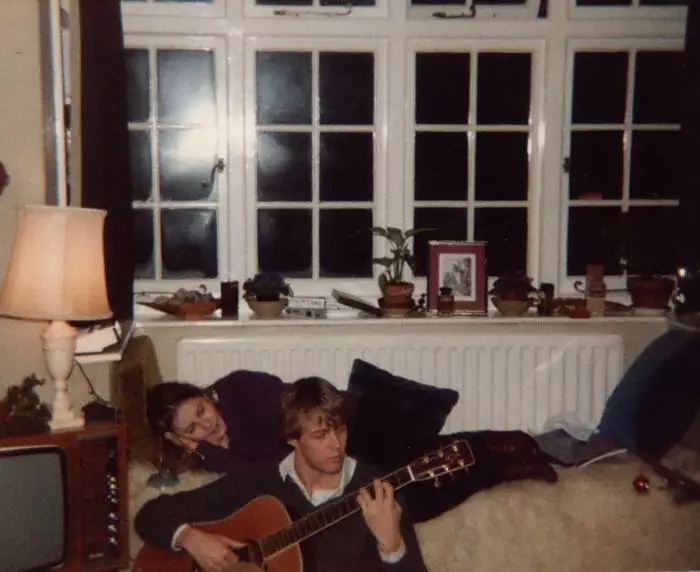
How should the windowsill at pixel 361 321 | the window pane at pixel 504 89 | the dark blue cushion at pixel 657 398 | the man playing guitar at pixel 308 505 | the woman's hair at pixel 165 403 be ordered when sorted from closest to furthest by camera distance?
the man playing guitar at pixel 308 505
the woman's hair at pixel 165 403
the dark blue cushion at pixel 657 398
the windowsill at pixel 361 321
the window pane at pixel 504 89


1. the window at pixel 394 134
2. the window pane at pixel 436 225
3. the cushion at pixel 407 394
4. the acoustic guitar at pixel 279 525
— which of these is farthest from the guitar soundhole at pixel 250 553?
the window pane at pixel 436 225

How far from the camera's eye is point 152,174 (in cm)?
315

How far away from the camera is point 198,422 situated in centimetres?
238

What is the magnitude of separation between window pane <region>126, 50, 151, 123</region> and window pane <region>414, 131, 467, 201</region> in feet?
3.72

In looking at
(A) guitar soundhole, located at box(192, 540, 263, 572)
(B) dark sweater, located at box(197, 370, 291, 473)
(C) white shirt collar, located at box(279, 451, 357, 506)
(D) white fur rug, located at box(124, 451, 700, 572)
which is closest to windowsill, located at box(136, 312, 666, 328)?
(B) dark sweater, located at box(197, 370, 291, 473)

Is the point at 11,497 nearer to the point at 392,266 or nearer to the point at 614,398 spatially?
the point at 392,266

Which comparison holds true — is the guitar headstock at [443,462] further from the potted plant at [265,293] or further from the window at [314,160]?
the window at [314,160]

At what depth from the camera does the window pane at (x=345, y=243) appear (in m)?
3.28

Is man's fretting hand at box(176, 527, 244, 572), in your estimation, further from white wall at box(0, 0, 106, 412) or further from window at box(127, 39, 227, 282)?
window at box(127, 39, 227, 282)

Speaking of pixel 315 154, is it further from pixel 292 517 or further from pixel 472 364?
pixel 292 517

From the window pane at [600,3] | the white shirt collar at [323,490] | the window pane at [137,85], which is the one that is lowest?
the white shirt collar at [323,490]

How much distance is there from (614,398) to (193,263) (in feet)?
5.86

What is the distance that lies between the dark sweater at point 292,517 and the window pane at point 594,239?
1824 mm

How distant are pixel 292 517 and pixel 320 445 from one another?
0.19 meters
